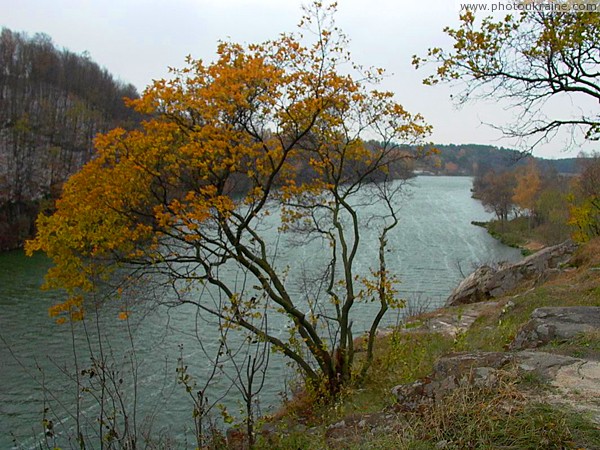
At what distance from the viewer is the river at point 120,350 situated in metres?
11.6

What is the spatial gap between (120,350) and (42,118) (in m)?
41.3

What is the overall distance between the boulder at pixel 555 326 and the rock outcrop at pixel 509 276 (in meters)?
10.9

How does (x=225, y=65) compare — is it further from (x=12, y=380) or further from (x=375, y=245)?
(x=375, y=245)

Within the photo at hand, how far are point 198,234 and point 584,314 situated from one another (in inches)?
210

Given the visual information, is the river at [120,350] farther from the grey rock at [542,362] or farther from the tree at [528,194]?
the tree at [528,194]

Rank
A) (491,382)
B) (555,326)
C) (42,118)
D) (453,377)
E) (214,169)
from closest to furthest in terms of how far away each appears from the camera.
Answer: (491,382)
(453,377)
(555,326)
(214,169)
(42,118)

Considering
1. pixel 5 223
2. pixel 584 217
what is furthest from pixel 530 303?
pixel 5 223

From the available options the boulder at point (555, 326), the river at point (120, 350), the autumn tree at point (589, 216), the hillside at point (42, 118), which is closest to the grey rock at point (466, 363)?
the boulder at point (555, 326)

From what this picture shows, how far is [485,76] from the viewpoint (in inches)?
340

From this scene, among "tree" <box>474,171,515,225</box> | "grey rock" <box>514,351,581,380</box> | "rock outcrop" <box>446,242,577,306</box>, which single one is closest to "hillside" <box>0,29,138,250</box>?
"rock outcrop" <box>446,242,577,306</box>

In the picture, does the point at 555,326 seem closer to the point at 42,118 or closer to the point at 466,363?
the point at 466,363

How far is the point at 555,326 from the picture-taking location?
5.93m

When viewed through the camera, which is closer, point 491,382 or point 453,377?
point 491,382

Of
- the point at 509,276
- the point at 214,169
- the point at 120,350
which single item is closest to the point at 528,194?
the point at 509,276
